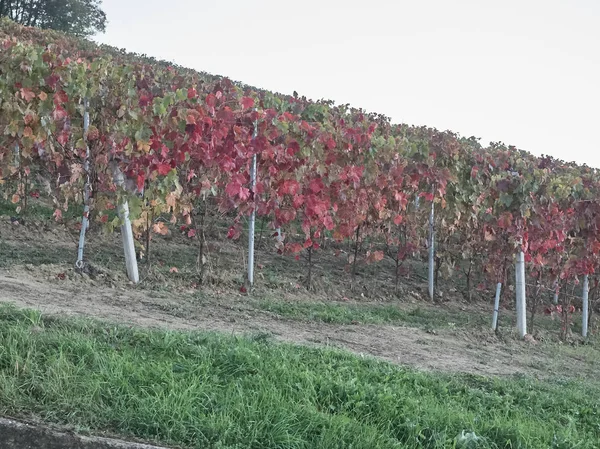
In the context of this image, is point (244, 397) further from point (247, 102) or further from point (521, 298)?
point (521, 298)

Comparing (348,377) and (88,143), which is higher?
(88,143)

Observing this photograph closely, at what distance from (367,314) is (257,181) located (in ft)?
6.61

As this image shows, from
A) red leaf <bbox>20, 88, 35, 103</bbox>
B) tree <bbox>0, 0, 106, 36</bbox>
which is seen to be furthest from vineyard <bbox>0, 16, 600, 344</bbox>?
tree <bbox>0, 0, 106, 36</bbox>

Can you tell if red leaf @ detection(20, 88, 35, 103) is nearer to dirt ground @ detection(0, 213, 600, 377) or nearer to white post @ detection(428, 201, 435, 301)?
dirt ground @ detection(0, 213, 600, 377)

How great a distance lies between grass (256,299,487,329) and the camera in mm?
6453

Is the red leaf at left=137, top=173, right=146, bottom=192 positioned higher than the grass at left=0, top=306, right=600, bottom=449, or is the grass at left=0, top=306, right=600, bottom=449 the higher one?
the red leaf at left=137, top=173, right=146, bottom=192

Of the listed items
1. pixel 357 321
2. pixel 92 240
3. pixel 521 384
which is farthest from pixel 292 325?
pixel 92 240

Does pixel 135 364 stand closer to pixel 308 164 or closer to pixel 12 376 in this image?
pixel 12 376

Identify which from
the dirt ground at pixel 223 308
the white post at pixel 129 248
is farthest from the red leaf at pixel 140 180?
the dirt ground at pixel 223 308

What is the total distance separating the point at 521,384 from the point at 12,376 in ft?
11.6

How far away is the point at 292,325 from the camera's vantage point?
5906mm

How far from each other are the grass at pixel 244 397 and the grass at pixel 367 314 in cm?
191

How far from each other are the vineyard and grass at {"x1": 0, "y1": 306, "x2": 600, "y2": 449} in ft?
8.61

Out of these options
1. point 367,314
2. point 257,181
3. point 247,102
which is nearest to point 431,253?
point 367,314
